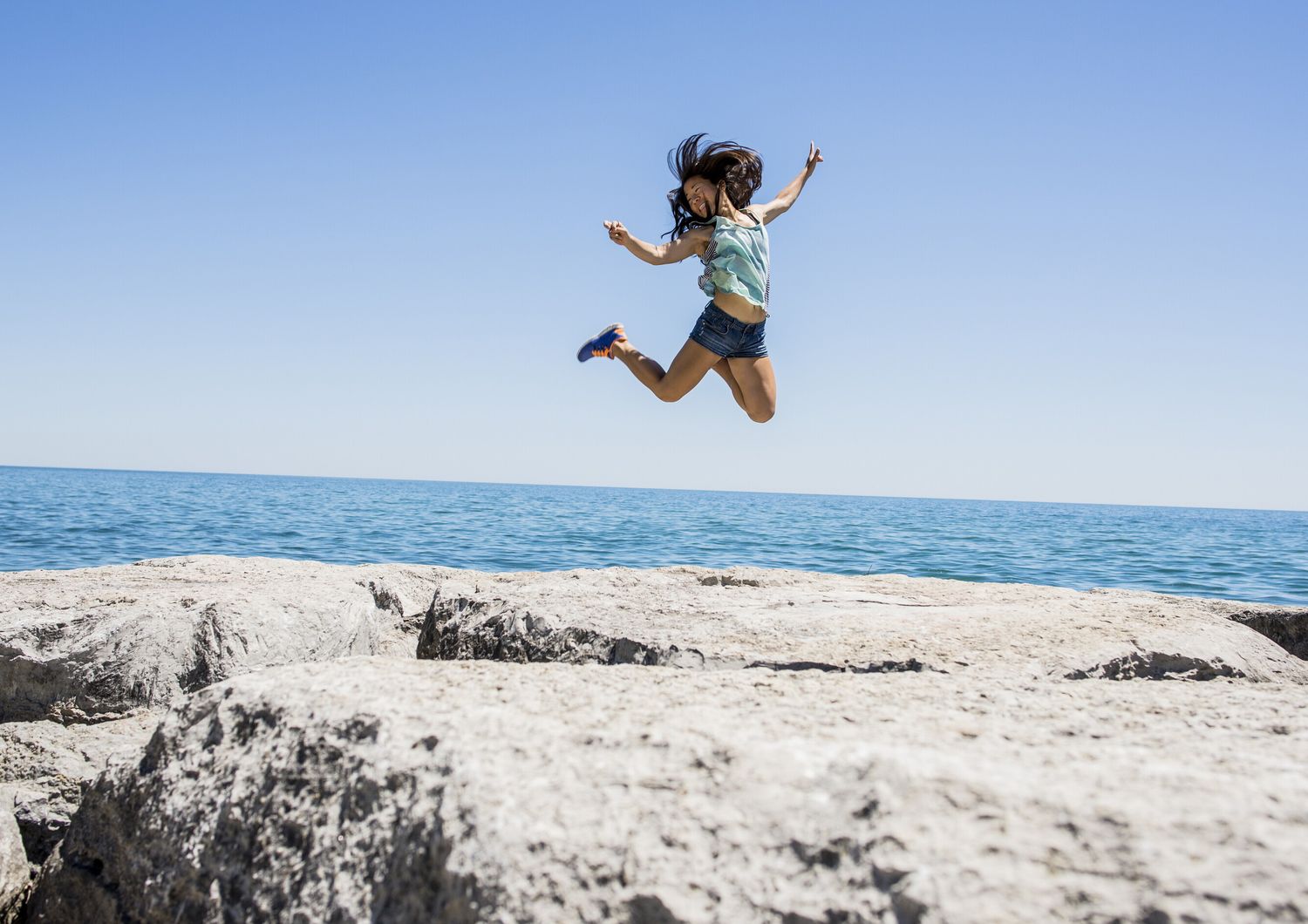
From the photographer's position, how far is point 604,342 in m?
5.41

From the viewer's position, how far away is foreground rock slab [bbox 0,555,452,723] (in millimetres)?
3822

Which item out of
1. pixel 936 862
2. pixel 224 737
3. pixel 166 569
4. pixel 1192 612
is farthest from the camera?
pixel 166 569

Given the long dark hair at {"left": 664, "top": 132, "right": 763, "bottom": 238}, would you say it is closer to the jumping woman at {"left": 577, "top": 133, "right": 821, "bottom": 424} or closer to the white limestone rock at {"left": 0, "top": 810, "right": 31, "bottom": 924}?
the jumping woman at {"left": 577, "top": 133, "right": 821, "bottom": 424}

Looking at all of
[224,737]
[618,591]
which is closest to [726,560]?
[618,591]

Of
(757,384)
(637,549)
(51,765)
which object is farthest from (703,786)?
(637,549)

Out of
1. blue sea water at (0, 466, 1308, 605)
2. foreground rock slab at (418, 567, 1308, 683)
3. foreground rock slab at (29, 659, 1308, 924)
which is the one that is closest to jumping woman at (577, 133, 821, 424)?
foreground rock slab at (418, 567, 1308, 683)

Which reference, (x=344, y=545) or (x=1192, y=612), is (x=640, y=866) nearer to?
(x=1192, y=612)

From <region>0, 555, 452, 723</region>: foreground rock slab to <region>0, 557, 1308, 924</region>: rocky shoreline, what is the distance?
1.27 ft

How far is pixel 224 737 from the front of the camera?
219cm

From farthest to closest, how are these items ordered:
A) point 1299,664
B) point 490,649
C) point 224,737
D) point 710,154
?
point 710,154
point 1299,664
point 490,649
point 224,737

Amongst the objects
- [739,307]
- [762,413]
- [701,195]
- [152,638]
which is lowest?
[152,638]

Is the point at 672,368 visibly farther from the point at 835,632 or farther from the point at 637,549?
the point at 637,549

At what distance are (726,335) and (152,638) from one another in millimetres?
2955

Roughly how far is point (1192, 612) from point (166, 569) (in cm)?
566
